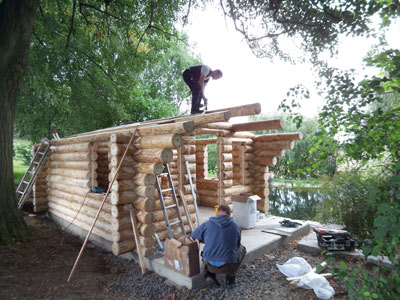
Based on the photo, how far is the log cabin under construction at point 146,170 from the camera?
5.38 meters

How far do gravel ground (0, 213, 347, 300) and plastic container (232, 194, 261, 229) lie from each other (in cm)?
110

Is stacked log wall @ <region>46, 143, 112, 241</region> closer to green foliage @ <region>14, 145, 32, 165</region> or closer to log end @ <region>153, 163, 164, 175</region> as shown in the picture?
log end @ <region>153, 163, 164, 175</region>

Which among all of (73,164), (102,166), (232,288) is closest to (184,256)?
(232,288)

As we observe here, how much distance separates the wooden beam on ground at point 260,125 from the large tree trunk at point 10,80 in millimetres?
5734

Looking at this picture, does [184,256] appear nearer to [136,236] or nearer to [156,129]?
[136,236]

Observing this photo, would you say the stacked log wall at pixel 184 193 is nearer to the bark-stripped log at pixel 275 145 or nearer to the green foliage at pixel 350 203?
the bark-stripped log at pixel 275 145

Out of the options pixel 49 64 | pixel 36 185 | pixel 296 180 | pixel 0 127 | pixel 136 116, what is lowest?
pixel 296 180

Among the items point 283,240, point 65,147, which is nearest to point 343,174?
point 283,240

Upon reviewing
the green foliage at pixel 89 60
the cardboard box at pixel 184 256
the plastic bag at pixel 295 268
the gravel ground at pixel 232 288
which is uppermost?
the green foliage at pixel 89 60

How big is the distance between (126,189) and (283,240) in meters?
4.11

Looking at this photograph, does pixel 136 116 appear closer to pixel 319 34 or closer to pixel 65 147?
pixel 65 147

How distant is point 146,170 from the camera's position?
5.57 m

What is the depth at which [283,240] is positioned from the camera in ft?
22.5

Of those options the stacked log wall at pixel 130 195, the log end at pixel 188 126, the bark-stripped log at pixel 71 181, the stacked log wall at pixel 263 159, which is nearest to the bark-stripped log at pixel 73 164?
the bark-stripped log at pixel 71 181
